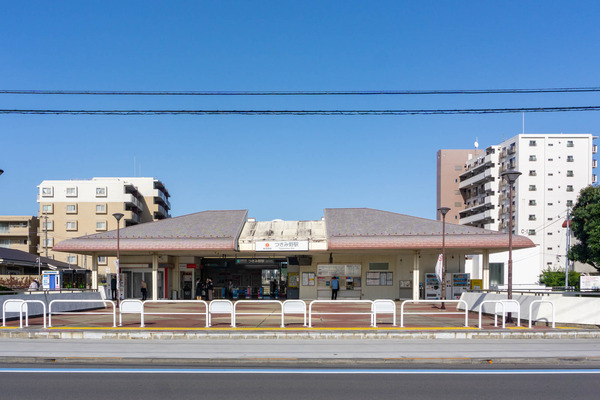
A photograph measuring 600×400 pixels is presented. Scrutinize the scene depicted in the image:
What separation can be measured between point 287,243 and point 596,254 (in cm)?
4824

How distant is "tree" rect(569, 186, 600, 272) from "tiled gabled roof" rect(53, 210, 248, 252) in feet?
158

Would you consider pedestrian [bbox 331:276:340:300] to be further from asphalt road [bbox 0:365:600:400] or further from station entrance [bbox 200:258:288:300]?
asphalt road [bbox 0:365:600:400]

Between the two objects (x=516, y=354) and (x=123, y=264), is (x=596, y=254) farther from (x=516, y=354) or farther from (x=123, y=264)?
(x=516, y=354)

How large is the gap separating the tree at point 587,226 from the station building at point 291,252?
3641cm

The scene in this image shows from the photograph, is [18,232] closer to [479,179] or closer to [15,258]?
[15,258]

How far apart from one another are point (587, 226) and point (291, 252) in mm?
47314

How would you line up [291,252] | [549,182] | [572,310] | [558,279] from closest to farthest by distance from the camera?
[572,310]
[291,252]
[558,279]
[549,182]

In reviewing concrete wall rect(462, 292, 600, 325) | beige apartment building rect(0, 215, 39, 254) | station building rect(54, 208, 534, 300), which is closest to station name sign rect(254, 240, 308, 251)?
station building rect(54, 208, 534, 300)

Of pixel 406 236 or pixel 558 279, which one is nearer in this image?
pixel 406 236

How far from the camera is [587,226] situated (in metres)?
68.2

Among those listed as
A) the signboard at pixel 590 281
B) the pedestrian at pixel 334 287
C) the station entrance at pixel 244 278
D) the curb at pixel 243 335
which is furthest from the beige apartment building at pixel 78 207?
the curb at pixel 243 335

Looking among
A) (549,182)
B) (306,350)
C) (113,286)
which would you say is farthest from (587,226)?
(306,350)

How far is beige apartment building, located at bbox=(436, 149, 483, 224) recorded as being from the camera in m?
104

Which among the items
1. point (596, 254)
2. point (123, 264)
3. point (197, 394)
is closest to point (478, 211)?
Result: point (596, 254)
